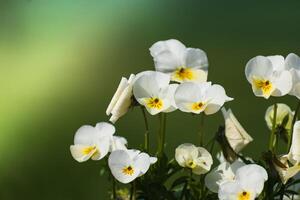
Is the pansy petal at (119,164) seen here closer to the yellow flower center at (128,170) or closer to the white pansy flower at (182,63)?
the yellow flower center at (128,170)

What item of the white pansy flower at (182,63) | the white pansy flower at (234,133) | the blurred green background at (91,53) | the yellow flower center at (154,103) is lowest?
the blurred green background at (91,53)

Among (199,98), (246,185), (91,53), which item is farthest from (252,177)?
(91,53)

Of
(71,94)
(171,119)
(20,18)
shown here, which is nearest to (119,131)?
(171,119)

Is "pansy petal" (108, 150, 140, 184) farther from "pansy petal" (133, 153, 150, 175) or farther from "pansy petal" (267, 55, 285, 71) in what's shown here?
"pansy petal" (267, 55, 285, 71)

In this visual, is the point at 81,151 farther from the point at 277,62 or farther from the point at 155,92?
the point at 277,62

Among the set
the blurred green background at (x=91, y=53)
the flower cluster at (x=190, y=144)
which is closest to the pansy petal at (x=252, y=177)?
the flower cluster at (x=190, y=144)

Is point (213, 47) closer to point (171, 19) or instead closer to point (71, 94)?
point (171, 19)

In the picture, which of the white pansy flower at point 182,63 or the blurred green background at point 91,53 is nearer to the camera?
the white pansy flower at point 182,63
